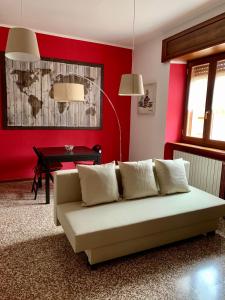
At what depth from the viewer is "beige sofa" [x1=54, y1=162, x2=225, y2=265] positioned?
79.4 inches

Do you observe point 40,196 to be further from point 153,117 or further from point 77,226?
point 153,117

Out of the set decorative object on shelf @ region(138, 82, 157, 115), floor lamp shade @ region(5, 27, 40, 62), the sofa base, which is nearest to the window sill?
decorative object on shelf @ region(138, 82, 157, 115)

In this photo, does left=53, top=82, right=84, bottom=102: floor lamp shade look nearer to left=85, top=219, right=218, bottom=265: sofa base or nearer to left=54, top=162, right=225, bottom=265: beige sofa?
left=54, top=162, right=225, bottom=265: beige sofa

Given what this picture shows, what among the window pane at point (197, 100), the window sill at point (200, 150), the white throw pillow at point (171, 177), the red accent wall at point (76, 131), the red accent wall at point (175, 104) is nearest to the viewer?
the white throw pillow at point (171, 177)

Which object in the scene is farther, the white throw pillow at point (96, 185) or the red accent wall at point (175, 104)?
the red accent wall at point (175, 104)

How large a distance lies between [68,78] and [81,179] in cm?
273

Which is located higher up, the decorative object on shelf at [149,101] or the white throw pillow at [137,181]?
the decorative object on shelf at [149,101]

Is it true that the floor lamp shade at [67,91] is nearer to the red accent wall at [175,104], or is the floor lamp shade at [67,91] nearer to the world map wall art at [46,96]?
the world map wall art at [46,96]

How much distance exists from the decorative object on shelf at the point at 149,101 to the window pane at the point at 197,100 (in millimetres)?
673

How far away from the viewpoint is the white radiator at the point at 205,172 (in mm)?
3322

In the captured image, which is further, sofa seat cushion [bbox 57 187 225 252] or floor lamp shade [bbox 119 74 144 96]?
floor lamp shade [bbox 119 74 144 96]

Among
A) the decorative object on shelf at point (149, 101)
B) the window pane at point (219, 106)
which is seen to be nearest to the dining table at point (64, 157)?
the decorative object on shelf at point (149, 101)

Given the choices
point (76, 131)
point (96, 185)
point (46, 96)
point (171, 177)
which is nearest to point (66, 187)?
point (96, 185)

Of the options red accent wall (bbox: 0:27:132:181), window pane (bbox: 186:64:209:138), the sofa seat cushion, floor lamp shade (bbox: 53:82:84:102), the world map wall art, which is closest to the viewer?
the sofa seat cushion
